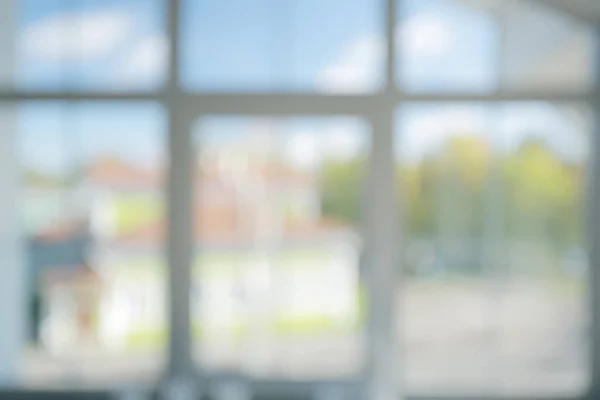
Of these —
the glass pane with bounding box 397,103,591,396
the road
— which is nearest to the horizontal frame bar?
the glass pane with bounding box 397,103,591,396

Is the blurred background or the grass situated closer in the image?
the blurred background

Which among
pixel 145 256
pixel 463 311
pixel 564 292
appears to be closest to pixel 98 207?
pixel 145 256

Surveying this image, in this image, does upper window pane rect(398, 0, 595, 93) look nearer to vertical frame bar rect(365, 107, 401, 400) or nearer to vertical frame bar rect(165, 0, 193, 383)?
vertical frame bar rect(365, 107, 401, 400)

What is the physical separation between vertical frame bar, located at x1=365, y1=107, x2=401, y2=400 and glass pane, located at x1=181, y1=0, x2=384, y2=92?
36cm

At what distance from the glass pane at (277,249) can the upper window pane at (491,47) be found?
1.85 ft

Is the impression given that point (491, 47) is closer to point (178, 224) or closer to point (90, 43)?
point (178, 224)

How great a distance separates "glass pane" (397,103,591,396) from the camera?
193 inches

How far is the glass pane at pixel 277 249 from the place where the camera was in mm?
4980

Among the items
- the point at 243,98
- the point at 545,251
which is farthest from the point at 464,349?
the point at 243,98

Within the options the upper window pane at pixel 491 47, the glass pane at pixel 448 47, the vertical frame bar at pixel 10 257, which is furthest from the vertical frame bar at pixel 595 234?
the vertical frame bar at pixel 10 257

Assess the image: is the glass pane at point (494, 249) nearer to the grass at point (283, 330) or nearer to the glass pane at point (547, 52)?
the glass pane at point (547, 52)

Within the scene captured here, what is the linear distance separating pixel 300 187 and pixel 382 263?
60 centimetres

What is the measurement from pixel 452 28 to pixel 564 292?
1.53 m

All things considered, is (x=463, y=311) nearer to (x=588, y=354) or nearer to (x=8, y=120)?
(x=588, y=354)
